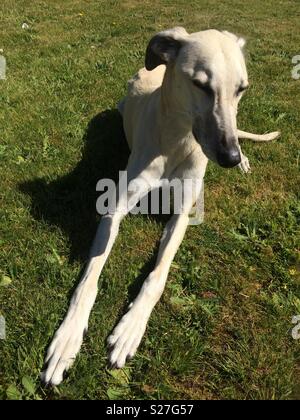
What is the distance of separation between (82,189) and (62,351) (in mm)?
1811

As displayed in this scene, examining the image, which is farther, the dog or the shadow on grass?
the shadow on grass

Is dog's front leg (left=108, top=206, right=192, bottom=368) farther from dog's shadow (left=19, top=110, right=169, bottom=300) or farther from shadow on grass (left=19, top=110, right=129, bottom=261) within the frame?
shadow on grass (left=19, top=110, right=129, bottom=261)

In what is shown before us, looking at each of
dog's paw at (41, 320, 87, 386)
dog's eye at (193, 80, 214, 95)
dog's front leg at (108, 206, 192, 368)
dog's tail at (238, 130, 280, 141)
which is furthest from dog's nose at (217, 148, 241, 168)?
dog's tail at (238, 130, 280, 141)

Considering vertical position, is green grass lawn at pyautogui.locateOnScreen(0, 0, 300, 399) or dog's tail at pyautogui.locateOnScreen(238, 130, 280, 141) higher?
dog's tail at pyautogui.locateOnScreen(238, 130, 280, 141)

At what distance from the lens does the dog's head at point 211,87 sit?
2977 mm

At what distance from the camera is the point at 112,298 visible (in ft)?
10.4

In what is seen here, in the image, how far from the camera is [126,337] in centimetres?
284

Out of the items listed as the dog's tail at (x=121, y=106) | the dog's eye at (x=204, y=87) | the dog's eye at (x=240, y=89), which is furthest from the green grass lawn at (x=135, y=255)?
the dog's eye at (x=204, y=87)

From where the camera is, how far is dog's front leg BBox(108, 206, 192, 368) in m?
2.80

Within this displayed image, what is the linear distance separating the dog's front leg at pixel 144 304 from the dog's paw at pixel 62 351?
0.71 feet

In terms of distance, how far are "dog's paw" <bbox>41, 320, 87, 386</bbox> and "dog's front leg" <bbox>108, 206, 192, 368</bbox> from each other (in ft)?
0.71
